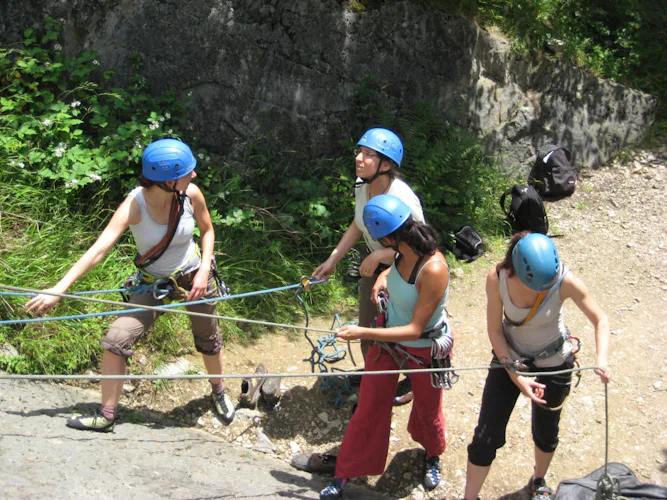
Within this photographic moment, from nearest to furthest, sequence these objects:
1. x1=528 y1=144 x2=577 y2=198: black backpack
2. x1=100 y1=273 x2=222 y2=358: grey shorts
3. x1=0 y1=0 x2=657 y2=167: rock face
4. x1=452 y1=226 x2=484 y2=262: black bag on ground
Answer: x1=100 y1=273 x2=222 y2=358: grey shorts
x1=0 y1=0 x2=657 y2=167: rock face
x1=452 y1=226 x2=484 y2=262: black bag on ground
x1=528 y1=144 x2=577 y2=198: black backpack

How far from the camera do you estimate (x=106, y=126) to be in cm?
574

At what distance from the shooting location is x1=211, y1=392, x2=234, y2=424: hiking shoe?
4340mm

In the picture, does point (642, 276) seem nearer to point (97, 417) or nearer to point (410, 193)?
point (410, 193)

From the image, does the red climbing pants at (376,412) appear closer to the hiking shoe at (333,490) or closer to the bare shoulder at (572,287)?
the hiking shoe at (333,490)

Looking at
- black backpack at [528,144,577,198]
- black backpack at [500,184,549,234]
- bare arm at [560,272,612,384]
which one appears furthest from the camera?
black backpack at [528,144,577,198]

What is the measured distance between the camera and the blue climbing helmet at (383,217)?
314 centimetres

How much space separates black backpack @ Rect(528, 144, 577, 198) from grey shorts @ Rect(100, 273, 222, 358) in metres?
4.94

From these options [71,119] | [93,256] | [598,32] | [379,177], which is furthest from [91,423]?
[598,32]

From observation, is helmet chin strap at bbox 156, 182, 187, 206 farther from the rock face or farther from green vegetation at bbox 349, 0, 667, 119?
green vegetation at bbox 349, 0, 667, 119

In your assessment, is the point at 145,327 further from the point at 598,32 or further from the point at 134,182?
the point at 598,32

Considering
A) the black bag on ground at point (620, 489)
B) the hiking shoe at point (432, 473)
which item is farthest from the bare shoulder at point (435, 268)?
the hiking shoe at point (432, 473)

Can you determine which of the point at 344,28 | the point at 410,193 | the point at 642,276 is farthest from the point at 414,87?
the point at 410,193

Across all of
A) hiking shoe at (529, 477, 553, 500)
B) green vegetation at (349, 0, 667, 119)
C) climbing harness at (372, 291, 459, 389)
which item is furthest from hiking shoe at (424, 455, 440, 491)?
green vegetation at (349, 0, 667, 119)

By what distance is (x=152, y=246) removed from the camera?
358 cm
